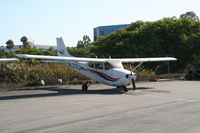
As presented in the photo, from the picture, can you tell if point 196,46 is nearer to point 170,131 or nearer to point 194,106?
point 194,106

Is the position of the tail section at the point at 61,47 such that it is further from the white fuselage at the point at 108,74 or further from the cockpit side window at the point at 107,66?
the cockpit side window at the point at 107,66

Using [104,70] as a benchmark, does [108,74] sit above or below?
below

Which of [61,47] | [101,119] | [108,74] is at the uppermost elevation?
[61,47]

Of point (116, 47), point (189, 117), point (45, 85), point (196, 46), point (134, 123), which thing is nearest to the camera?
point (134, 123)

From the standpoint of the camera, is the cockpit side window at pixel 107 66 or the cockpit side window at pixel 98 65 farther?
the cockpit side window at pixel 98 65

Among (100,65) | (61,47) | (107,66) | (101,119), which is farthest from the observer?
(61,47)

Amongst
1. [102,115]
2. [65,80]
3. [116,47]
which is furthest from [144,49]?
[102,115]

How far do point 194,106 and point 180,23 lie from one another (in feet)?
→ 99.2

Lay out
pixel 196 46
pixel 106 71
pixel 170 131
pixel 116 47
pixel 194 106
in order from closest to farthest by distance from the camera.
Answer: pixel 170 131 < pixel 194 106 < pixel 106 71 < pixel 196 46 < pixel 116 47

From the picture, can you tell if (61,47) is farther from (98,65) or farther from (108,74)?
(108,74)

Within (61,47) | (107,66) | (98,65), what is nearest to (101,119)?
(107,66)

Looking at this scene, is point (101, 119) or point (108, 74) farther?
point (108, 74)

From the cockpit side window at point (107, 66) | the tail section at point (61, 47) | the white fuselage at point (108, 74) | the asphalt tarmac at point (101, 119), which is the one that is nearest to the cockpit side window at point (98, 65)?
the white fuselage at point (108, 74)

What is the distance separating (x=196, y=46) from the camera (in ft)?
123
